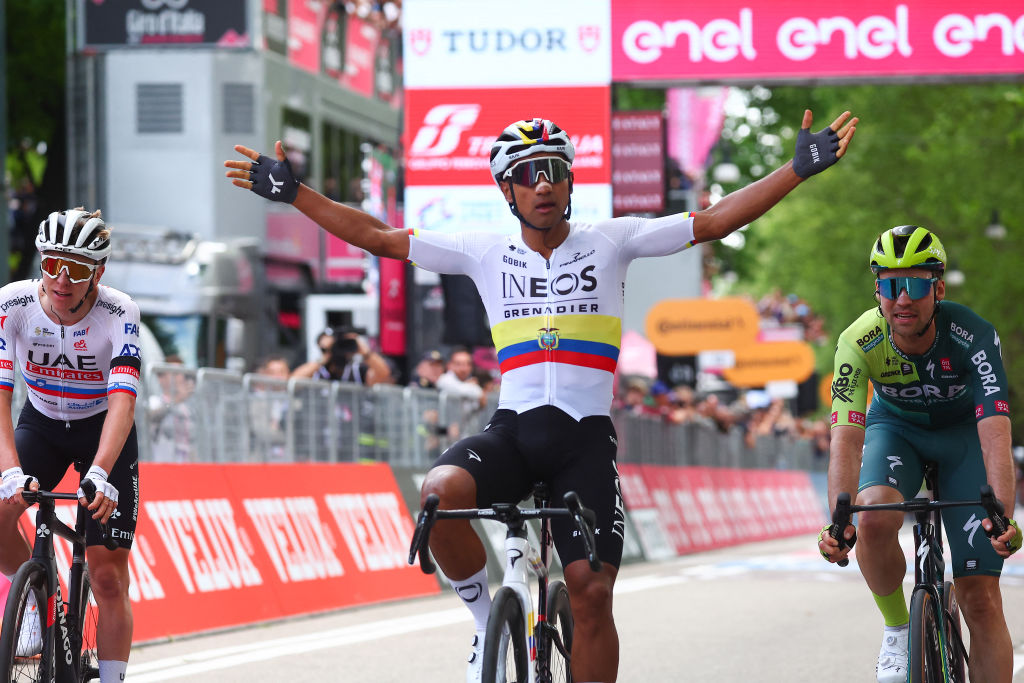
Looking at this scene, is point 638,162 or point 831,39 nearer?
point 831,39

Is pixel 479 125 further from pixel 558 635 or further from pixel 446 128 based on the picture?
pixel 558 635

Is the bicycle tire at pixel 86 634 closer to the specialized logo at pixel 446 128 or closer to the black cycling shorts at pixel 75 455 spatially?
the black cycling shorts at pixel 75 455

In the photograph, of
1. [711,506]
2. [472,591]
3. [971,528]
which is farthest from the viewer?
[711,506]

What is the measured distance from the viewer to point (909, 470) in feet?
24.5

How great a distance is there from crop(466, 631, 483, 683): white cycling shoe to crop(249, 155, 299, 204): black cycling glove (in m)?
1.77

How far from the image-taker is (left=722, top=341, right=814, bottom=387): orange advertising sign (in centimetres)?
4469

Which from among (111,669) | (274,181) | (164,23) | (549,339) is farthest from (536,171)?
(164,23)

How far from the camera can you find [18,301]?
25.1 feet

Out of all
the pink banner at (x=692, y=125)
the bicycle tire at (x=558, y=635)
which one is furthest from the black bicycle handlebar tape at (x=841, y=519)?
the pink banner at (x=692, y=125)

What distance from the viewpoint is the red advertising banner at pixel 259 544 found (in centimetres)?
1176

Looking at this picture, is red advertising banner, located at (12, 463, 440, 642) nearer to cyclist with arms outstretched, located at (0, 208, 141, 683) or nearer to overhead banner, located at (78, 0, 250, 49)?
cyclist with arms outstretched, located at (0, 208, 141, 683)

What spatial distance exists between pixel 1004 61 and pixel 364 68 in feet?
79.4

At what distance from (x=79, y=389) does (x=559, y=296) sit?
89.5 inches

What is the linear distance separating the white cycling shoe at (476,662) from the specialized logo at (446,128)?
48.7 feet
